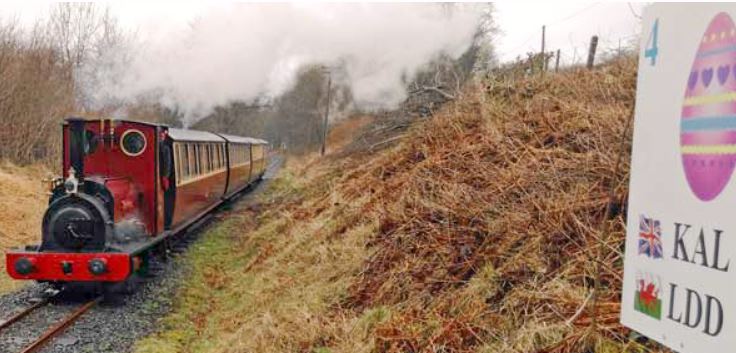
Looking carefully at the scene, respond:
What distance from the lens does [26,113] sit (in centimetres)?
2522

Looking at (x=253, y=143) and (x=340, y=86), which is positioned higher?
(x=340, y=86)

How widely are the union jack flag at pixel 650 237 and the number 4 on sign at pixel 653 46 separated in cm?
43

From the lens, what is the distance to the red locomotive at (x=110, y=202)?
8.78 m

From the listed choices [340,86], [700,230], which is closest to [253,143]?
[340,86]

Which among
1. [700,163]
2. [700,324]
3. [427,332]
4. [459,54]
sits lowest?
[427,332]

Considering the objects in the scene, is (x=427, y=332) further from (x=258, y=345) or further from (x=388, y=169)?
(x=388, y=169)

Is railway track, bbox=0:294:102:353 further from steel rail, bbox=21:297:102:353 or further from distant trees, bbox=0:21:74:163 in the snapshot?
distant trees, bbox=0:21:74:163

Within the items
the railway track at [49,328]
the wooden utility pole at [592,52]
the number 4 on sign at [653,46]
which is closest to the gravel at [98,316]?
the railway track at [49,328]

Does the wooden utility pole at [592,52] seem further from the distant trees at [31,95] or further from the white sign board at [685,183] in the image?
the distant trees at [31,95]

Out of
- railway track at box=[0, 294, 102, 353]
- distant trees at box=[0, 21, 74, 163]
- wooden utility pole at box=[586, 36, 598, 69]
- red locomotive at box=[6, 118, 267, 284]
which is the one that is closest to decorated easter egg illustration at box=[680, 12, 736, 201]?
railway track at box=[0, 294, 102, 353]

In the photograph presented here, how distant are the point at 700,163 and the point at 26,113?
2815 centimetres

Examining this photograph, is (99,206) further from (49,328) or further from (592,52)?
(592,52)

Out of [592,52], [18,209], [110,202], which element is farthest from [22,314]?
[18,209]

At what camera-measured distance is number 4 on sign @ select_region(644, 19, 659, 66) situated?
1.61 meters
